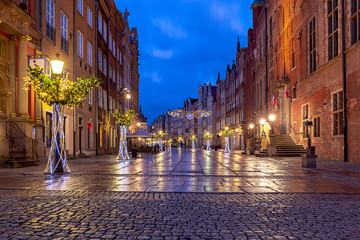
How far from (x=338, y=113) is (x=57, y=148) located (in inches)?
640

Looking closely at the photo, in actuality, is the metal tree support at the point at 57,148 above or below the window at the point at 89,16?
below

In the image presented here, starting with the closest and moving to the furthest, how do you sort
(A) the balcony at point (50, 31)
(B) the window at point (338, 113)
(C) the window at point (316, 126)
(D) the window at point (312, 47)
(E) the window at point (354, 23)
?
(E) the window at point (354, 23), (B) the window at point (338, 113), (A) the balcony at point (50, 31), (C) the window at point (316, 126), (D) the window at point (312, 47)

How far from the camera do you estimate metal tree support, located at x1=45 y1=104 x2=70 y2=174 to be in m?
12.8

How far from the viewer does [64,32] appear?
966 inches

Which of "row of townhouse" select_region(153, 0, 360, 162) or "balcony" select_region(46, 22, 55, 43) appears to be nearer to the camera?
"row of townhouse" select_region(153, 0, 360, 162)

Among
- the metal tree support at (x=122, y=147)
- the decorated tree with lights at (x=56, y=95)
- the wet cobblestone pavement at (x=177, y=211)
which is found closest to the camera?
the wet cobblestone pavement at (x=177, y=211)

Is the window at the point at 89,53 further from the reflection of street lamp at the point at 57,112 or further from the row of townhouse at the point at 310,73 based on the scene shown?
the reflection of street lamp at the point at 57,112

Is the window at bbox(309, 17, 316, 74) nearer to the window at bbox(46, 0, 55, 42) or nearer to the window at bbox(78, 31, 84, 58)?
the window at bbox(78, 31, 84, 58)

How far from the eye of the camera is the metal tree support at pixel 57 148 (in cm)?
1275

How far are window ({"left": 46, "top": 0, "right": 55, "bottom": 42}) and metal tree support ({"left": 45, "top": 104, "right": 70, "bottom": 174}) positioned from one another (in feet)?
32.6

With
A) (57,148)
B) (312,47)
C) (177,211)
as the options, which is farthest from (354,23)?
(177,211)

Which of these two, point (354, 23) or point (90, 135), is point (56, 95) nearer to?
point (354, 23)

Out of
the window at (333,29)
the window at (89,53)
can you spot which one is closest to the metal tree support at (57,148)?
the window at (333,29)

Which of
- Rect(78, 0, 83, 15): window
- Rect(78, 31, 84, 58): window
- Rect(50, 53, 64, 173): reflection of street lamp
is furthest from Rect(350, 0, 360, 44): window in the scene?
Rect(78, 0, 83, 15): window
